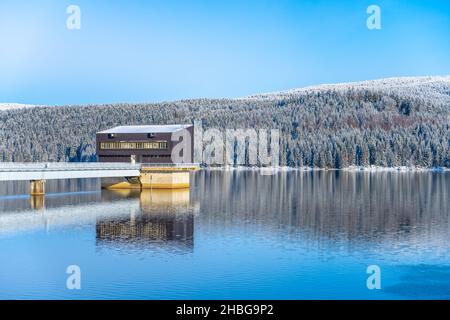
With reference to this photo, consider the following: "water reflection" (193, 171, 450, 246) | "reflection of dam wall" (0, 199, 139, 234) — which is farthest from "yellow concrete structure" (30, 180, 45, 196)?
"water reflection" (193, 171, 450, 246)

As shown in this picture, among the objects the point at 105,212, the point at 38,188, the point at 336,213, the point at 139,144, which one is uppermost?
the point at 139,144

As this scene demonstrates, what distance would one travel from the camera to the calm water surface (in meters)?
37.3

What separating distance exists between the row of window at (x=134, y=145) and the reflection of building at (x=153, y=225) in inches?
1303

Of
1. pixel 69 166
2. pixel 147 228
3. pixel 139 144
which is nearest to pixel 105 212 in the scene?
pixel 147 228

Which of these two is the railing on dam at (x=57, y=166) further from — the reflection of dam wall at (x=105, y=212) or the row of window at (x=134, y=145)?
the row of window at (x=134, y=145)

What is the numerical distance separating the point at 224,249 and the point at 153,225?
14135 millimetres

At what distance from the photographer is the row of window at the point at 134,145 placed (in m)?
120

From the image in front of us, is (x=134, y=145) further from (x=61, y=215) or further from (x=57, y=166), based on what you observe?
(x=61, y=215)

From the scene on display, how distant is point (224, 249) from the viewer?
160 ft

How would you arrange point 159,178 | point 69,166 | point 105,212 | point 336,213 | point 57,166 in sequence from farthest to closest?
point 159,178 < point 69,166 < point 57,166 < point 105,212 < point 336,213

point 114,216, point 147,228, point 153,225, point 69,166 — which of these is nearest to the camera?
point 147,228

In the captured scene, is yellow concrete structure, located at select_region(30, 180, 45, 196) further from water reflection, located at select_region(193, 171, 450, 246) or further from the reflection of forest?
water reflection, located at select_region(193, 171, 450, 246)
